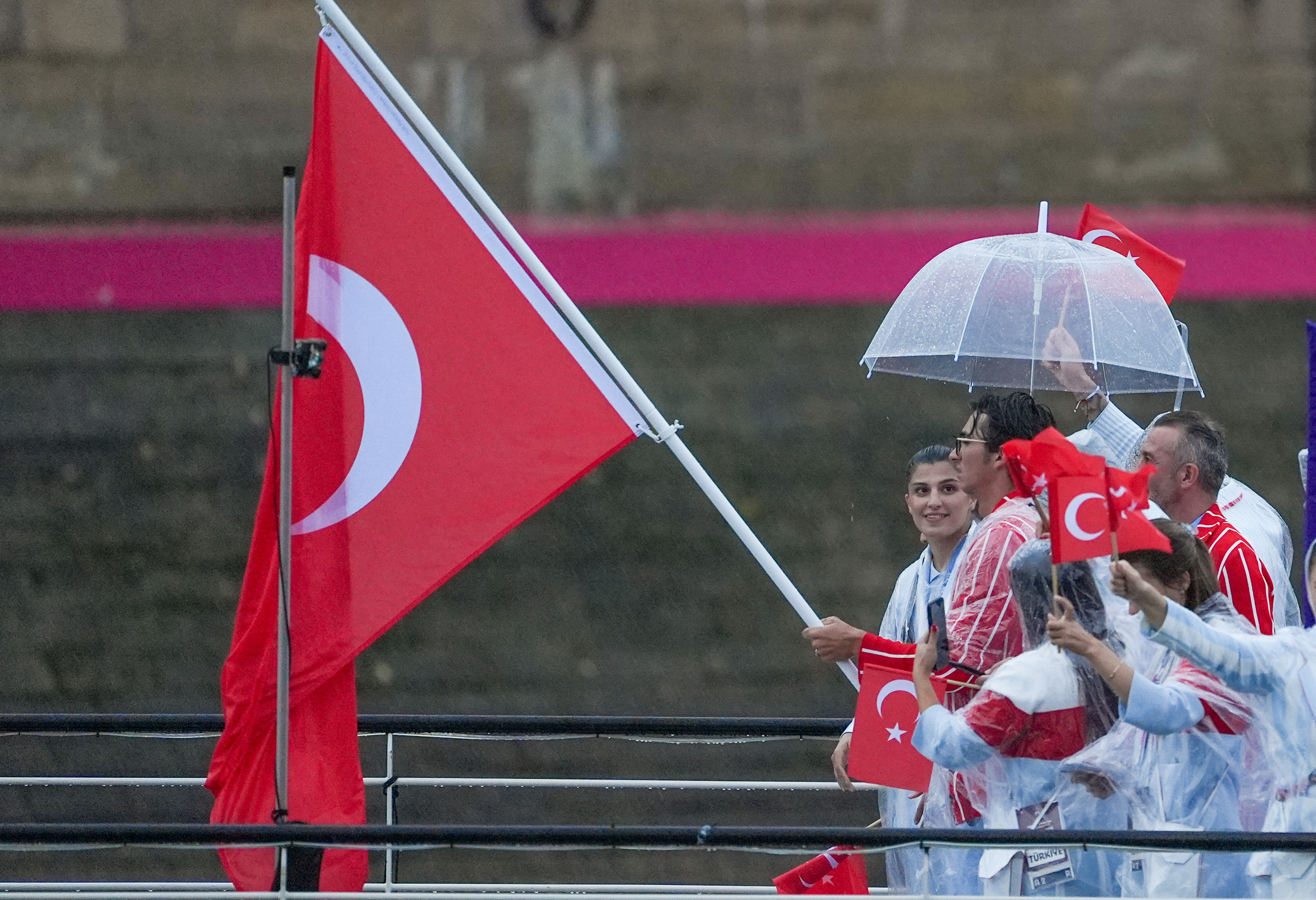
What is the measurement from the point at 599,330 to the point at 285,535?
438cm

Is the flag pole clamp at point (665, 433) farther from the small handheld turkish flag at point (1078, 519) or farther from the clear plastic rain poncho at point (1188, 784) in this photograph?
the clear plastic rain poncho at point (1188, 784)

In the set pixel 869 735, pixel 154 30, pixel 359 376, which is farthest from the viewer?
pixel 154 30

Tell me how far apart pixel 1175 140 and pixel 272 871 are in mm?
5880

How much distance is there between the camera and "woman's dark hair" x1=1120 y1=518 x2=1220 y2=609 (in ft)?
10.0

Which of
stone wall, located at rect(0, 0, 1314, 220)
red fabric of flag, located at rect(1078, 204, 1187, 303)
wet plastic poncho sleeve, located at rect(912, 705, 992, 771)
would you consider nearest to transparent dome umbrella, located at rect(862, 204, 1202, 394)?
red fabric of flag, located at rect(1078, 204, 1187, 303)

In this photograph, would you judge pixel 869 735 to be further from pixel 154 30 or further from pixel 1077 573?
pixel 154 30

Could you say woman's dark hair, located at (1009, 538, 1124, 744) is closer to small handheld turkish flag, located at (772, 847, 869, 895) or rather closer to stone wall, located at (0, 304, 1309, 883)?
small handheld turkish flag, located at (772, 847, 869, 895)

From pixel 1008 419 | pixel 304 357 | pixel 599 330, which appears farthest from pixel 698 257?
pixel 304 357

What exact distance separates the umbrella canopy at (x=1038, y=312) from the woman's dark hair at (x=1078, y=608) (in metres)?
0.70

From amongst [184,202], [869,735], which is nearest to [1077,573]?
[869,735]

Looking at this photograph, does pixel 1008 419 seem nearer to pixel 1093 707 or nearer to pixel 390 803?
pixel 1093 707

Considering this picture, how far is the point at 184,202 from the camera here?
25.1ft

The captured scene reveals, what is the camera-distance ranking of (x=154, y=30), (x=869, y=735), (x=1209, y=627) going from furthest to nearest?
1. (x=154, y=30)
2. (x=869, y=735)
3. (x=1209, y=627)

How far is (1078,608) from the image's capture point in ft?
10.0
